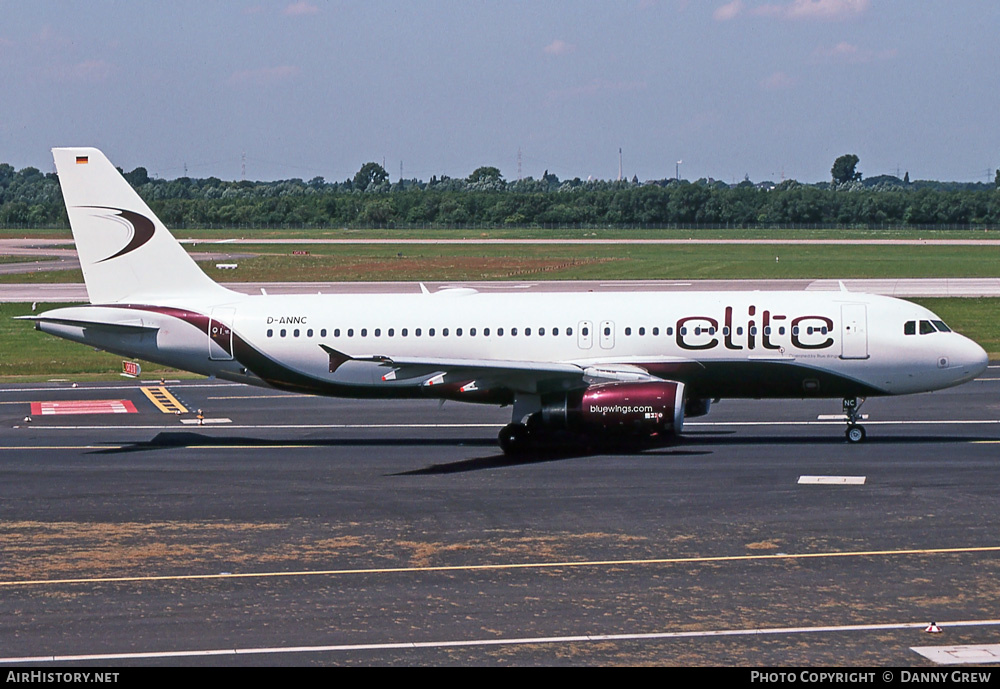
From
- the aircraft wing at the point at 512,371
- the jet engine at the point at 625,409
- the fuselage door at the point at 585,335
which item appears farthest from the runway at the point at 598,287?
the jet engine at the point at 625,409

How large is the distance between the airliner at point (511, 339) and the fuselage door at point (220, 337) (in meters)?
0.04

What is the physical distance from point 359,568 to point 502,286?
7430 cm

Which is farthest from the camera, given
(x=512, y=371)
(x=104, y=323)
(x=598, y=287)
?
(x=598, y=287)

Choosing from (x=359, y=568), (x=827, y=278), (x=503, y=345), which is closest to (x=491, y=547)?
(x=359, y=568)

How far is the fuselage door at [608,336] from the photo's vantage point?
3575 cm

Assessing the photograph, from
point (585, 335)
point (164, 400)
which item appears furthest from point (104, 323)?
point (585, 335)

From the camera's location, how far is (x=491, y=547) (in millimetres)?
24375

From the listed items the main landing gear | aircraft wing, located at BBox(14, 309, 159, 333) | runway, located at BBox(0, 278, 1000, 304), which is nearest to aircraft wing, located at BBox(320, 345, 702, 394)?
the main landing gear

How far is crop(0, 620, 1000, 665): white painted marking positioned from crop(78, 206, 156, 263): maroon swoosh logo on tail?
21365 mm

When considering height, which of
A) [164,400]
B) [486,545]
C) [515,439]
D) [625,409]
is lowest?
[486,545]

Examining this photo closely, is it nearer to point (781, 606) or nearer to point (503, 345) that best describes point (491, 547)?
point (781, 606)

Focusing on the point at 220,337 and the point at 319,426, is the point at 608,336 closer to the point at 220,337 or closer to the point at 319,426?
the point at 319,426

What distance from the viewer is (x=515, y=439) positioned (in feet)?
114

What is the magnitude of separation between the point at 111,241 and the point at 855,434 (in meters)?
21.6
